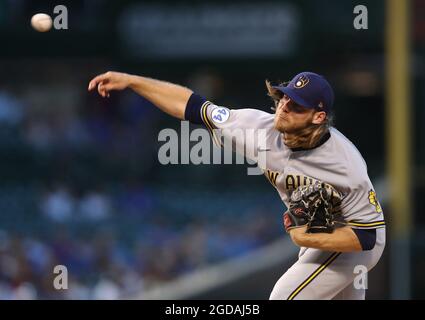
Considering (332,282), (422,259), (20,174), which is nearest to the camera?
(332,282)

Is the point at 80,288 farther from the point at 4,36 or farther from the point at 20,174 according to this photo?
the point at 4,36

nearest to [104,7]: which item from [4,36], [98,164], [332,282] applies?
[4,36]

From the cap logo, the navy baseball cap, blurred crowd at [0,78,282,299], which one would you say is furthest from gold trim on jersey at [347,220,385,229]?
blurred crowd at [0,78,282,299]

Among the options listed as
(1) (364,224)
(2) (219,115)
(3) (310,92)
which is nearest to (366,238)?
(1) (364,224)

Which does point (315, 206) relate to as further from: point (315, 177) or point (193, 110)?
point (193, 110)

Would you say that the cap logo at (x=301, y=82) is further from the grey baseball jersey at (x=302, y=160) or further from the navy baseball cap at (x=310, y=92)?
the grey baseball jersey at (x=302, y=160)

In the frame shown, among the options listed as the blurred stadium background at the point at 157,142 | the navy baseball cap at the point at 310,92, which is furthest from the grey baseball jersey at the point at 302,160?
the blurred stadium background at the point at 157,142
